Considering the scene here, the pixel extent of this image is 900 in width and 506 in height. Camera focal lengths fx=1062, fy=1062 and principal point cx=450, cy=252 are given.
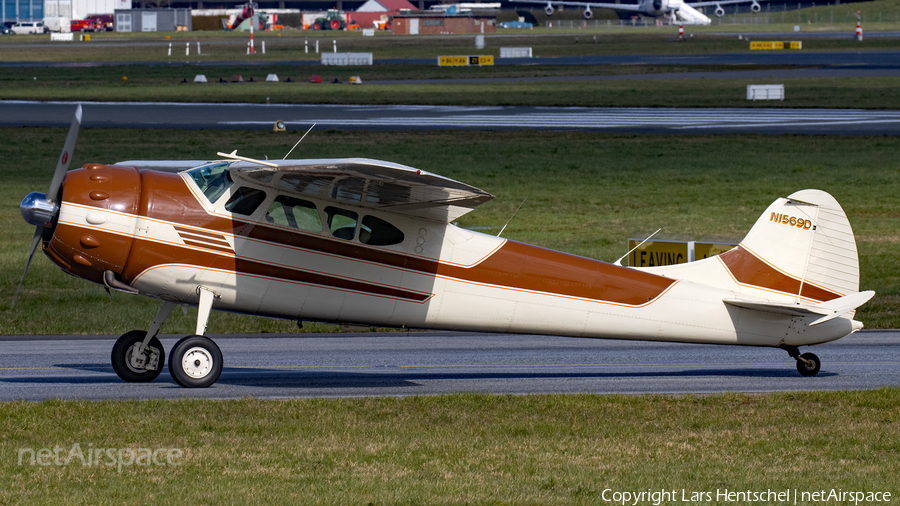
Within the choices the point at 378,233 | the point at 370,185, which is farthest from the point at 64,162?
the point at 378,233

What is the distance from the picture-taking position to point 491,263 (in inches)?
534

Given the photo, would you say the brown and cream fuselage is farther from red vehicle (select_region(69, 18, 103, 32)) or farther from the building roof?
the building roof

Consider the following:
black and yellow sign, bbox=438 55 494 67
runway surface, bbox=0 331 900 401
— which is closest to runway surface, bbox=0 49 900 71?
black and yellow sign, bbox=438 55 494 67

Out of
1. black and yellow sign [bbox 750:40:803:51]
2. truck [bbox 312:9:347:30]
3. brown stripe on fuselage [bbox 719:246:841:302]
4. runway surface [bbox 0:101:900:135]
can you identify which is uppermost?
truck [bbox 312:9:347:30]

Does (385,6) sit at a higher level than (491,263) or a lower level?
higher

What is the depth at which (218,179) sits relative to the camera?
42.0 feet

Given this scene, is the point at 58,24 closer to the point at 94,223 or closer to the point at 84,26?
the point at 84,26

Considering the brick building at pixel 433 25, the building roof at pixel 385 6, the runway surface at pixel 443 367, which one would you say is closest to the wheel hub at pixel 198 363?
the runway surface at pixel 443 367

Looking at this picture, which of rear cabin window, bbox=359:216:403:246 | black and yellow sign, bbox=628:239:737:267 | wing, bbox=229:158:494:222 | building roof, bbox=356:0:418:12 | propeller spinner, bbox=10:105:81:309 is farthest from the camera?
building roof, bbox=356:0:418:12

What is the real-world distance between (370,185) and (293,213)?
120 cm

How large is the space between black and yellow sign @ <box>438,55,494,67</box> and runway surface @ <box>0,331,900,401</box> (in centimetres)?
6760

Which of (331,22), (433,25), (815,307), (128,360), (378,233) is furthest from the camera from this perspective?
(331,22)

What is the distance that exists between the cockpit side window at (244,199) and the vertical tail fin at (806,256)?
6.31 meters

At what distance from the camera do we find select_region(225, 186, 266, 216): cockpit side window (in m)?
12.8
